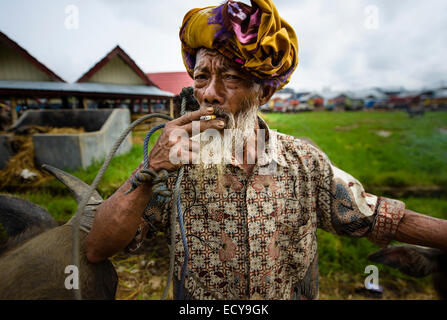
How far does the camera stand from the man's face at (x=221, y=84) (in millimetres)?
1293

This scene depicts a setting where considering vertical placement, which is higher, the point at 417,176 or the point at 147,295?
the point at 417,176

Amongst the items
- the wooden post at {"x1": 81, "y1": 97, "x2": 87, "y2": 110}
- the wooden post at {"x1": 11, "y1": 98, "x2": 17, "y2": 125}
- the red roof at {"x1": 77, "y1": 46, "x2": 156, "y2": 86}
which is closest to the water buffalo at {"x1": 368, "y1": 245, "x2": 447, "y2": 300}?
the red roof at {"x1": 77, "y1": 46, "x2": 156, "y2": 86}

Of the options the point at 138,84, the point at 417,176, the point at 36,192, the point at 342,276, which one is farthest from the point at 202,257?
the point at 138,84

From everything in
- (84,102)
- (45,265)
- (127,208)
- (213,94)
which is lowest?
(45,265)

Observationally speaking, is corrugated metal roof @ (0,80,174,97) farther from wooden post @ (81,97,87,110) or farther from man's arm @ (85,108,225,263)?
man's arm @ (85,108,225,263)

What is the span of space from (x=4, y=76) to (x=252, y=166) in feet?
24.2

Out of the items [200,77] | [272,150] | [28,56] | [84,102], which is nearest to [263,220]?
[272,150]

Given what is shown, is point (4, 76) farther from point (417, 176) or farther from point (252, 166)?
point (417, 176)

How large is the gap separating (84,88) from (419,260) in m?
7.38

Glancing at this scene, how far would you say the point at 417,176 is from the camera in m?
4.34

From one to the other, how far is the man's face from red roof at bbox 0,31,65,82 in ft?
21.9

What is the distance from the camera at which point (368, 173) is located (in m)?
4.36

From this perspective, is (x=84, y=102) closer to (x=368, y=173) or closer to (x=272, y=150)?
(x=272, y=150)

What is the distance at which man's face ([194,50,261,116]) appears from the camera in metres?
1.29
